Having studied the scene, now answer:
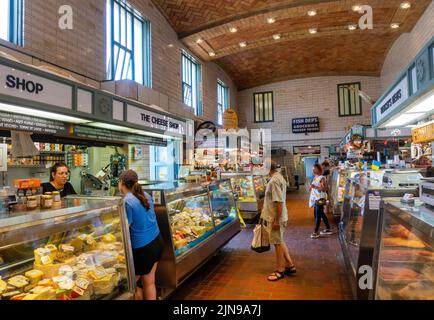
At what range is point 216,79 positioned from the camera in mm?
13766

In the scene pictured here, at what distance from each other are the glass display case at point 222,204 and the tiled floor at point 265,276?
549 mm

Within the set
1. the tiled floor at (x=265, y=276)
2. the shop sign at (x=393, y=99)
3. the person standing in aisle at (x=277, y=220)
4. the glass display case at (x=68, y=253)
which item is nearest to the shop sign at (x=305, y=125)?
the tiled floor at (x=265, y=276)

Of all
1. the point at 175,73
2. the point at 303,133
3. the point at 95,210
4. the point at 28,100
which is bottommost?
the point at 95,210

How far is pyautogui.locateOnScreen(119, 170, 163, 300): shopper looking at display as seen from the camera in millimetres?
2818

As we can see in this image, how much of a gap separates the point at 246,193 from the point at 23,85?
6074 millimetres

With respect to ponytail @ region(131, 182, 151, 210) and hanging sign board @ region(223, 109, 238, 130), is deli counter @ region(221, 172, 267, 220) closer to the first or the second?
hanging sign board @ region(223, 109, 238, 130)

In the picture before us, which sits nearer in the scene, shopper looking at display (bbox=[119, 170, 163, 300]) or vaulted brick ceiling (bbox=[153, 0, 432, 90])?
shopper looking at display (bbox=[119, 170, 163, 300])

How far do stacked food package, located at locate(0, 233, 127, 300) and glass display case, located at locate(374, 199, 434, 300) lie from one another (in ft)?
6.85

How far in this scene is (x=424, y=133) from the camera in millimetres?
4926

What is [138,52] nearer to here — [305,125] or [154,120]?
[154,120]

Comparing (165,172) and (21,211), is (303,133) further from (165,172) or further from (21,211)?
(21,211)

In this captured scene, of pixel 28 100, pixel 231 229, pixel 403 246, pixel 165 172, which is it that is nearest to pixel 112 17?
pixel 165 172

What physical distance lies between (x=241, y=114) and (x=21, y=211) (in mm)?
16954

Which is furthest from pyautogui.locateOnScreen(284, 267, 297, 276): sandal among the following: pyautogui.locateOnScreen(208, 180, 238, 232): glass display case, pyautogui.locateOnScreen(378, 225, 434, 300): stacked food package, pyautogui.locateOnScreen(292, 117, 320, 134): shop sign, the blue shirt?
pyautogui.locateOnScreen(292, 117, 320, 134): shop sign
